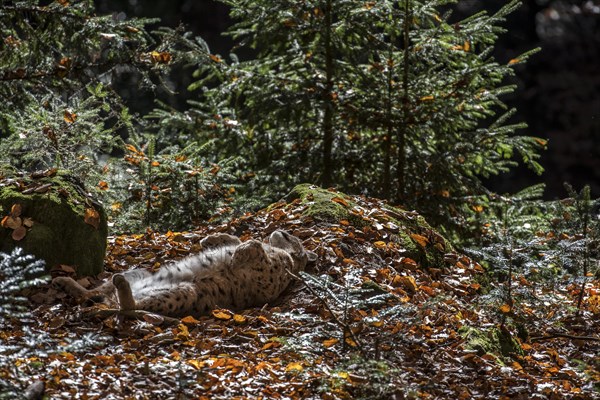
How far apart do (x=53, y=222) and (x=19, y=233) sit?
288mm

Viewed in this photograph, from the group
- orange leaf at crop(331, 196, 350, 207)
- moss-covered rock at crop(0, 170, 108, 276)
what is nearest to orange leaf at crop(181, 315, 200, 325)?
moss-covered rock at crop(0, 170, 108, 276)

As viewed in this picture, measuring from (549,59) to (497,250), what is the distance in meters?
6.86

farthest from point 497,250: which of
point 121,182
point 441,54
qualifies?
point 121,182

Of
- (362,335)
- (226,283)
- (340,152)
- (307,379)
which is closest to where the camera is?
(307,379)

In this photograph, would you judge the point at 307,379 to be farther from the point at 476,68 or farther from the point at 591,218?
the point at 476,68

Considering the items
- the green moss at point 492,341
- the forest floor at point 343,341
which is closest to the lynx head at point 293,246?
the forest floor at point 343,341

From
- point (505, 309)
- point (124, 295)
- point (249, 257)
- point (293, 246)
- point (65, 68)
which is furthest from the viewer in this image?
point (65, 68)

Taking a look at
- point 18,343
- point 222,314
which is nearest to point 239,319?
point 222,314

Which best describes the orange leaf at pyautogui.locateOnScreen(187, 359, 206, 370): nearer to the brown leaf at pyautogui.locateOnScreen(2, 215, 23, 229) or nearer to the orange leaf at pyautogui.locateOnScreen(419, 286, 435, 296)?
the brown leaf at pyautogui.locateOnScreen(2, 215, 23, 229)

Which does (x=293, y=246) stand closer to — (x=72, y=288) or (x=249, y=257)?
(x=249, y=257)

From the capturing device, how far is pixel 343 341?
4883mm

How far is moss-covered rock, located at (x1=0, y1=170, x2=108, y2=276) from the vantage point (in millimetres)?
5695

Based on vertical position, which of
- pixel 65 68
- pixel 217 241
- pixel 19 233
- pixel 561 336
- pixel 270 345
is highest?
pixel 65 68

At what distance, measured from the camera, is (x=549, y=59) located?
38.7 feet
